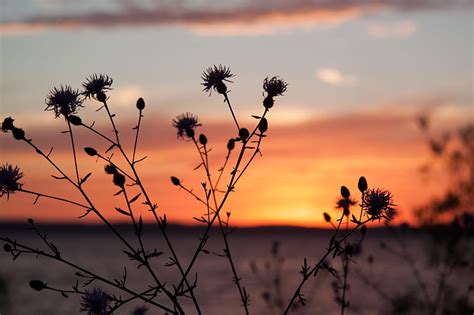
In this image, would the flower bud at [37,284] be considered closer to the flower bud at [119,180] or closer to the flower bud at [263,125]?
the flower bud at [119,180]

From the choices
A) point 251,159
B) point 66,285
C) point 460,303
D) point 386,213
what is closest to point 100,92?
point 251,159

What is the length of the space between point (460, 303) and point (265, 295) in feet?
10.8

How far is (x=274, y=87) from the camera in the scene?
16.2 feet

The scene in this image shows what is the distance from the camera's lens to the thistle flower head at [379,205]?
4.41 meters

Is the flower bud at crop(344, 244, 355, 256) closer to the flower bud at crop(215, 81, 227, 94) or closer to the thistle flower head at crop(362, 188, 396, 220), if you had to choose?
the thistle flower head at crop(362, 188, 396, 220)

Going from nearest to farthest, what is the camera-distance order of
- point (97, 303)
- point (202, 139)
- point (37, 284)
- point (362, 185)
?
point (97, 303)
point (37, 284)
point (362, 185)
point (202, 139)

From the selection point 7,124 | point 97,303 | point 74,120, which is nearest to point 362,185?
point 97,303

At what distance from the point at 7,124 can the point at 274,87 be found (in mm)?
1523

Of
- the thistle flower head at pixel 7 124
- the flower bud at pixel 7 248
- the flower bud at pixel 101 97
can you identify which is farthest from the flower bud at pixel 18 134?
the flower bud at pixel 7 248

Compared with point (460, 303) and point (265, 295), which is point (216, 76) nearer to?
point (265, 295)

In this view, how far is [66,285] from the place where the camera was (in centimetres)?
2981

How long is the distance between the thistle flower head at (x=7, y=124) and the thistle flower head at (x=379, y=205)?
196 centimetres

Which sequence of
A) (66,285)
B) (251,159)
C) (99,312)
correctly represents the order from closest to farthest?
1. (99,312)
2. (251,159)
3. (66,285)

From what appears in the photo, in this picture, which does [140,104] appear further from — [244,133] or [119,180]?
[119,180]
